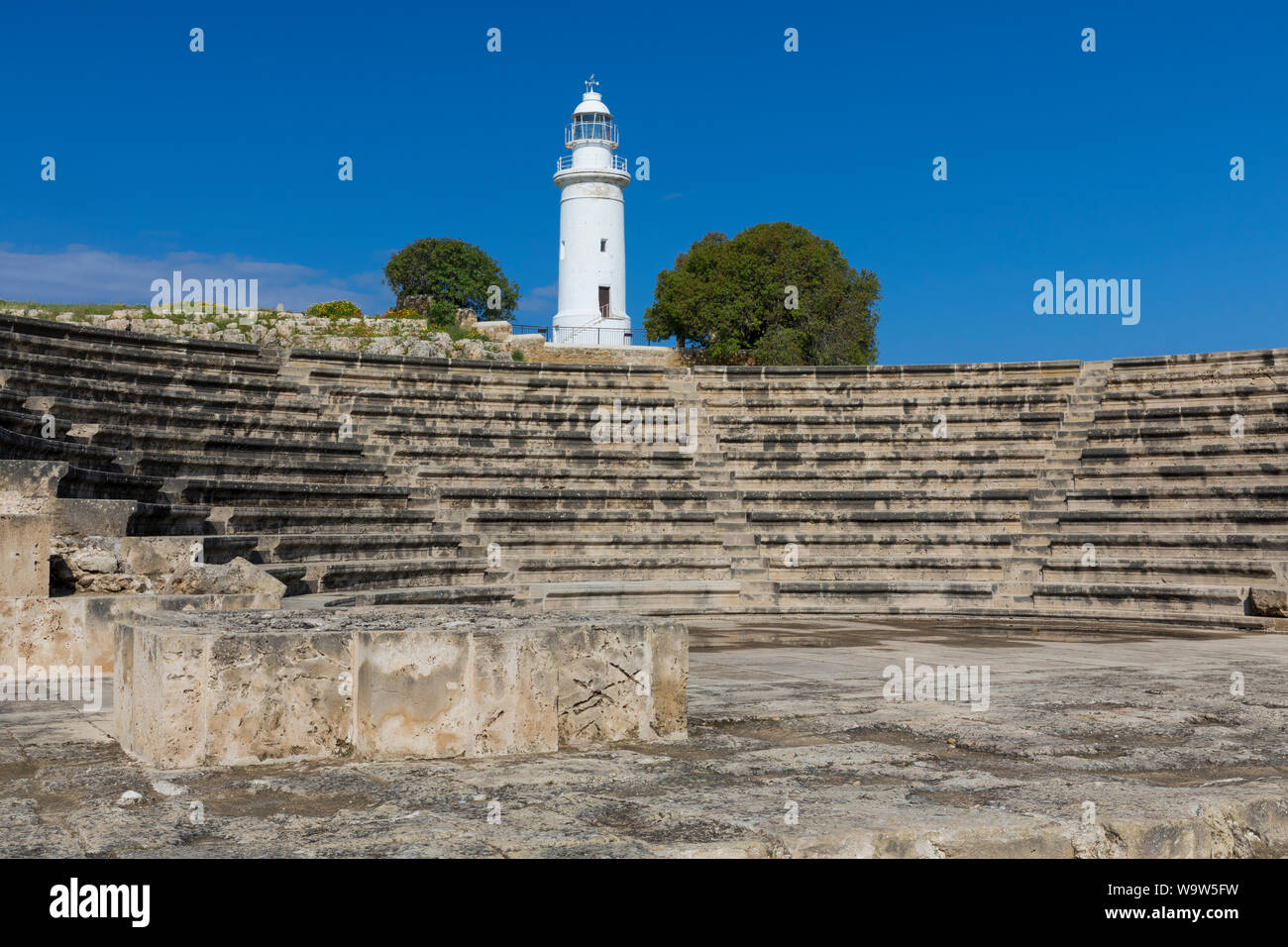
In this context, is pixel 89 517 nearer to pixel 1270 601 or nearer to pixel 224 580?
pixel 224 580

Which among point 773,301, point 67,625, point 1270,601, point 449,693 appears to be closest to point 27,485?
point 67,625

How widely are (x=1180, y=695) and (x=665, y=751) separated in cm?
405

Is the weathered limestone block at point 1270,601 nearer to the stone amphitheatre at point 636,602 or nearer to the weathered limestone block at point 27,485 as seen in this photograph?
the stone amphitheatre at point 636,602

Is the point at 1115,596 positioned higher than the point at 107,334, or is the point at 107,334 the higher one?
the point at 107,334

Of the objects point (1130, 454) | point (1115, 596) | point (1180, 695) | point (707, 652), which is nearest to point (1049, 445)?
point (1130, 454)

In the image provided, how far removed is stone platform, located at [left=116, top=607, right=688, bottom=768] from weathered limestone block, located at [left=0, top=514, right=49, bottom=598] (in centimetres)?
232

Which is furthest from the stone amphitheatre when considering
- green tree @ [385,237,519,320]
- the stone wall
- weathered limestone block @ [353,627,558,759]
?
green tree @ [385,237,519,320]

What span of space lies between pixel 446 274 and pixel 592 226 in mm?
11503

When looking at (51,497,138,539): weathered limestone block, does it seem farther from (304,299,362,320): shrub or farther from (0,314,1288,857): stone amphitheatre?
(304,299,362,320): shrub

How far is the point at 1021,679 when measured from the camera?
7996 mm

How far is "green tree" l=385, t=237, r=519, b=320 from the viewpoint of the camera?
172 ft

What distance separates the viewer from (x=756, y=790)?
14.2ft

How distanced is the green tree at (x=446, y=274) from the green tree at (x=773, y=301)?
479 inches
